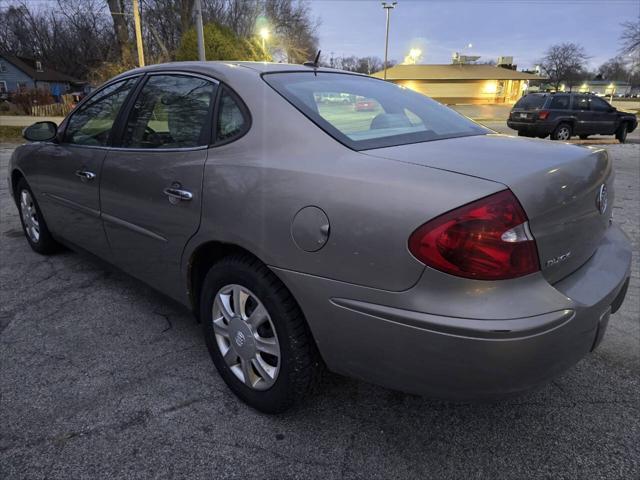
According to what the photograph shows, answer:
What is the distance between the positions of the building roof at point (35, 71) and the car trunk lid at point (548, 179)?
228 ft

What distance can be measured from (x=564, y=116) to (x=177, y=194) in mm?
16708

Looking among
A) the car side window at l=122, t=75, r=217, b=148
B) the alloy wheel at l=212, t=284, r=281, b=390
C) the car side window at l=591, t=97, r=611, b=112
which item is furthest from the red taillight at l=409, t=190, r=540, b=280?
the car side window at l=591, t=97, r=611, b=112

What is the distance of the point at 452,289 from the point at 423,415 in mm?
950

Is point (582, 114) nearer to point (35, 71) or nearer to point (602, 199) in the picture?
point (602, 199)

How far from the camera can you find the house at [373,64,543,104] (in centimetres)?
5284

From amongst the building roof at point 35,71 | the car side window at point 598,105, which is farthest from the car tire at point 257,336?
the building roof at point 35,71

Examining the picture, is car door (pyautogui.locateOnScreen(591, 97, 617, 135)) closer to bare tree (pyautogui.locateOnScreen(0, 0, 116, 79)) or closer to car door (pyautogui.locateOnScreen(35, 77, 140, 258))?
car door (pyautogui.locateOnScreen(35, 77, 140, 258))

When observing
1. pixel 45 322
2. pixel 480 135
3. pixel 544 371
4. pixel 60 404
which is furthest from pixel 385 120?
pixel 45 322

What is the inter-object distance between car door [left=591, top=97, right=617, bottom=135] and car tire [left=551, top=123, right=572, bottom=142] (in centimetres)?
128

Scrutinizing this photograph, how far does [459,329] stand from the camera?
145 cm

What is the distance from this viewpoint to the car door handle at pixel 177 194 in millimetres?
2172

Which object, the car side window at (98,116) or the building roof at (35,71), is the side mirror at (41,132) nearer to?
the car side window at (98,116)

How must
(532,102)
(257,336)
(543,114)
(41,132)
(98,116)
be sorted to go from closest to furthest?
(257,336), (98,116), (41,132), (543,114), (532,102)

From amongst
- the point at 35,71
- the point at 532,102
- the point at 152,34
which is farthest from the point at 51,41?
the point at 532,102
